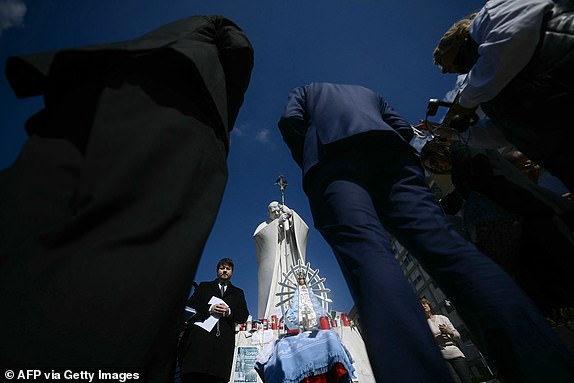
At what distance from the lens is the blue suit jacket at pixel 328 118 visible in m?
1.19

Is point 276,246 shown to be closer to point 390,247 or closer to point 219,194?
point 390,247

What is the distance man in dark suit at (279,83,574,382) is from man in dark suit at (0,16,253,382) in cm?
49

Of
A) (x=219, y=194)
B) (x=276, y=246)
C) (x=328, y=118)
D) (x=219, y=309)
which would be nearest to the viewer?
(x=219, y=194)

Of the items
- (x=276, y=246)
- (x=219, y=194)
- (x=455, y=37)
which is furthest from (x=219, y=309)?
(x=276, y=246)

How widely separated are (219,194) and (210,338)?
7.01 ft

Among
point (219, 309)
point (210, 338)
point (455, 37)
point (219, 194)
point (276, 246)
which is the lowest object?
point (219, 194)

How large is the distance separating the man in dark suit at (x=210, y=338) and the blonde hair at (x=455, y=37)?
251cm

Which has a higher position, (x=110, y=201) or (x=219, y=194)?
(x=219, y=194)

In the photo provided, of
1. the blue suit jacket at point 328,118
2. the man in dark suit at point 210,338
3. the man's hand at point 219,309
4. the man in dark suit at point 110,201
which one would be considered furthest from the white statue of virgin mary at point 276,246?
the man in dark suit at point 110,201

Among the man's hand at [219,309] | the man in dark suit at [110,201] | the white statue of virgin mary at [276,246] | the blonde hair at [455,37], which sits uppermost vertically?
the white statue of virgin mary at [276,246]

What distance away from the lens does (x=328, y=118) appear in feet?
4.20

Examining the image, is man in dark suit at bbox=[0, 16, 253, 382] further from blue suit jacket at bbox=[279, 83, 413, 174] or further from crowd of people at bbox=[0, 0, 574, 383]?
blue suit jacket at bbox=[279, 83, 413, 174]

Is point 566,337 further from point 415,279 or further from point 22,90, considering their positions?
point 415,279

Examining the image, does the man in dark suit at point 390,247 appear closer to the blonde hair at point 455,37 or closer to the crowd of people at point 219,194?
the crowd of people at point 219,194
